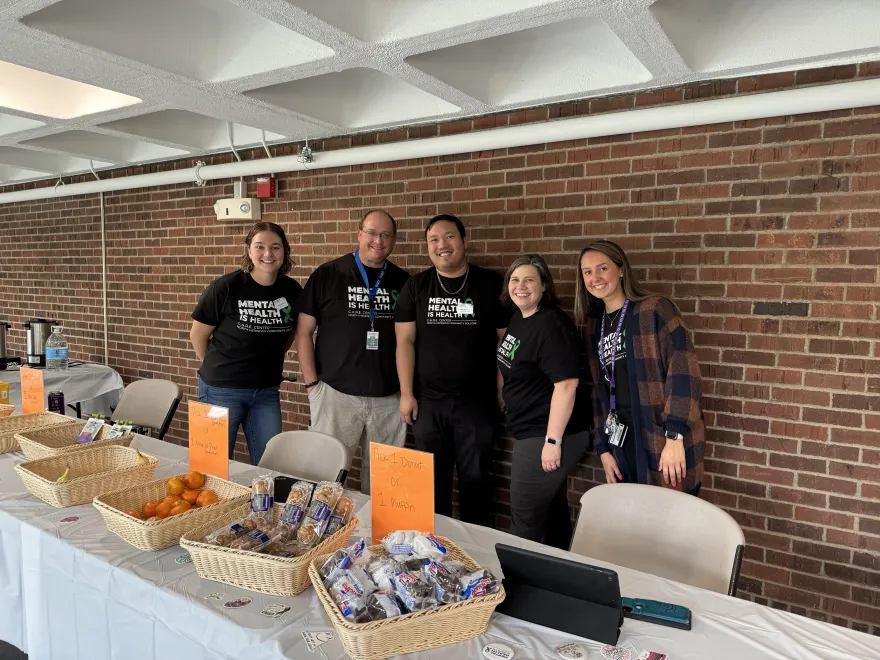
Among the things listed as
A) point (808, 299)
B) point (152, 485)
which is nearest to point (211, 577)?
point (152, 485)

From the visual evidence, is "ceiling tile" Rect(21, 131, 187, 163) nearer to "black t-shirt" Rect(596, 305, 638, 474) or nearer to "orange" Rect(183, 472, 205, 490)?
"orange" Rect(183, 472, 205, 490)

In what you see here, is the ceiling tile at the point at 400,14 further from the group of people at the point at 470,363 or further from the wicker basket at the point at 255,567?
the wicker basket at the point at 255,567

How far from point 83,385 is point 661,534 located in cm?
432

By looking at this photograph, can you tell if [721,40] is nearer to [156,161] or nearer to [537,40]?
[537,40]

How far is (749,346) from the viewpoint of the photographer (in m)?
2.66

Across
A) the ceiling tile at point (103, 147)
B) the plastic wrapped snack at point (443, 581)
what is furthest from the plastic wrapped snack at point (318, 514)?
the ceiling tile at point (103, 147)

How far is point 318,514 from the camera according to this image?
1.60 meters

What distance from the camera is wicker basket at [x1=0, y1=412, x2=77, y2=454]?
255 centimetres

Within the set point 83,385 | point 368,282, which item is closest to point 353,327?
point 368,282

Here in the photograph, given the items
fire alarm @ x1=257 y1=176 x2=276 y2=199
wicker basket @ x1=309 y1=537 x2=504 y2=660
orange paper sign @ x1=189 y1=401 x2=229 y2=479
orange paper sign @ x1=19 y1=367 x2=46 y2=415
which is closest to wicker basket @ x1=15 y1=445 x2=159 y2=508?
orange paper sign @ x1=189 y1=401 x2=229 y2=479

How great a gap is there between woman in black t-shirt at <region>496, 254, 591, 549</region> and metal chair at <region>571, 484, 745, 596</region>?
0.65m

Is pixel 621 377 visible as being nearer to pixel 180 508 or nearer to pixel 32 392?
pixel 180 508

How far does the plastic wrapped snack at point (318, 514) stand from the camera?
1.55 meters

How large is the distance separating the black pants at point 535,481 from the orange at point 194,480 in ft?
4.51
